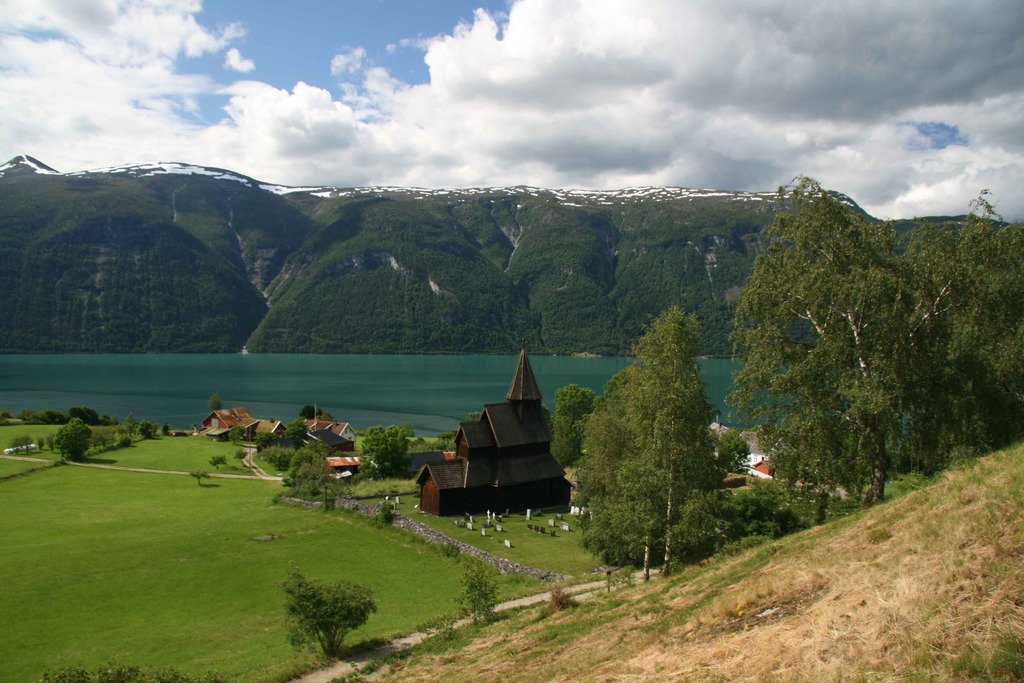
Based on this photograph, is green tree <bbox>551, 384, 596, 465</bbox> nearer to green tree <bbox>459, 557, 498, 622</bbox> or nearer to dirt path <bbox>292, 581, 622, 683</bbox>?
dirt path <bbox>292, 581, 622, 683</bbox>

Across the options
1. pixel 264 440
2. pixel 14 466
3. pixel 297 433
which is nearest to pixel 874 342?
pixel 297 433

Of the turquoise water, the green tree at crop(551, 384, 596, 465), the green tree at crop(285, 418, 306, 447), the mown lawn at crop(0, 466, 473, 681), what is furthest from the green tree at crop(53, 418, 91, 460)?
the green tree at crop(551, 384, 596, 465)

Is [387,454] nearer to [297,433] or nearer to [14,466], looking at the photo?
[297,433]

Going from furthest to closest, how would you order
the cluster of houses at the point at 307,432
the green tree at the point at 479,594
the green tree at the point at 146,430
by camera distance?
1. the green tree at the point at 146,430
2. the cluster of houses at the point at 307,432
3. the green tree at the point at 479,594

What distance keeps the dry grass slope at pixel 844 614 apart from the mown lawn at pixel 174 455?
45269 mm

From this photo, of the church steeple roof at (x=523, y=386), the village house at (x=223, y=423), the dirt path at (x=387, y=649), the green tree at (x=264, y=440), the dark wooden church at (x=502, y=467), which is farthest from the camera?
the village house at (x=223, y=423)

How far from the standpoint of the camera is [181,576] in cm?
2631

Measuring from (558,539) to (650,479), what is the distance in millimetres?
12323

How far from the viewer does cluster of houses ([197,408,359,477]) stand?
56547 millimetres

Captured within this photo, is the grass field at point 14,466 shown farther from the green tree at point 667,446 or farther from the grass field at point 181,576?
the green tree at point 667,446

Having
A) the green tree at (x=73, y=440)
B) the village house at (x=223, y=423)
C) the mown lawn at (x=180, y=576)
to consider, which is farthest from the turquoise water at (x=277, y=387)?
the mown lawn at (x=180, y=576)

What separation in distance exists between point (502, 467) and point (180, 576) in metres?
17.9

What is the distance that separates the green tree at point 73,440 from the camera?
53344mm

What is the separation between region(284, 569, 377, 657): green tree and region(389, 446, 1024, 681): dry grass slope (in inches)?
129
